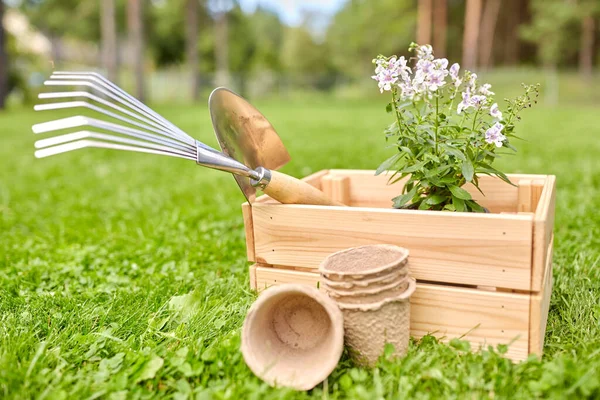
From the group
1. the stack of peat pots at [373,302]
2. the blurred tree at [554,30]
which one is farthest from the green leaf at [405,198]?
the blurred tree at [554,30]

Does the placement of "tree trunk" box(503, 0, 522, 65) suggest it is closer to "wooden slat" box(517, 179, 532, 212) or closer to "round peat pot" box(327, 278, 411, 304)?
"wooden slat" box(517, 179, 532, 212)

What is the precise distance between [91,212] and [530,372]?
10.4 ft

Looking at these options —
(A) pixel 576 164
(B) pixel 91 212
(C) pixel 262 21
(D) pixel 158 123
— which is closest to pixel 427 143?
(D) pixel 158 123

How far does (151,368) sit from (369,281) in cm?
65

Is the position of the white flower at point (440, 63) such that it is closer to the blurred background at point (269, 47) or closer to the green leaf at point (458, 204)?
the green leaf at point (458, 204)

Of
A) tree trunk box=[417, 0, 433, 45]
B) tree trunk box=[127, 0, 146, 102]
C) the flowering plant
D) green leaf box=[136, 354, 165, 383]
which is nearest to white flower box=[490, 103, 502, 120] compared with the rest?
the flowering plant

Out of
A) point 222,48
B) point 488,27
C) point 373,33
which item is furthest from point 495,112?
point 373,33

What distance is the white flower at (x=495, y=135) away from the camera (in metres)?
1.90

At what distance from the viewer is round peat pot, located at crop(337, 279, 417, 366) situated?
5.59 ft

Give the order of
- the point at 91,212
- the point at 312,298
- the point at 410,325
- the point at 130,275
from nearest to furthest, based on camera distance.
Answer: the point at 312,298 < the point at 410,325 < the point at 130,275 < the point at 91,212

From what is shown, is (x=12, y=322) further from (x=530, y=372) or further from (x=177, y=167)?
(x=177, y=167)

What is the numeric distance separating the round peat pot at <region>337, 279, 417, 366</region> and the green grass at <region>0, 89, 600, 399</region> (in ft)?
0.16

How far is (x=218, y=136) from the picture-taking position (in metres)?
2.06

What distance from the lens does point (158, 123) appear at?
194 centimetres
